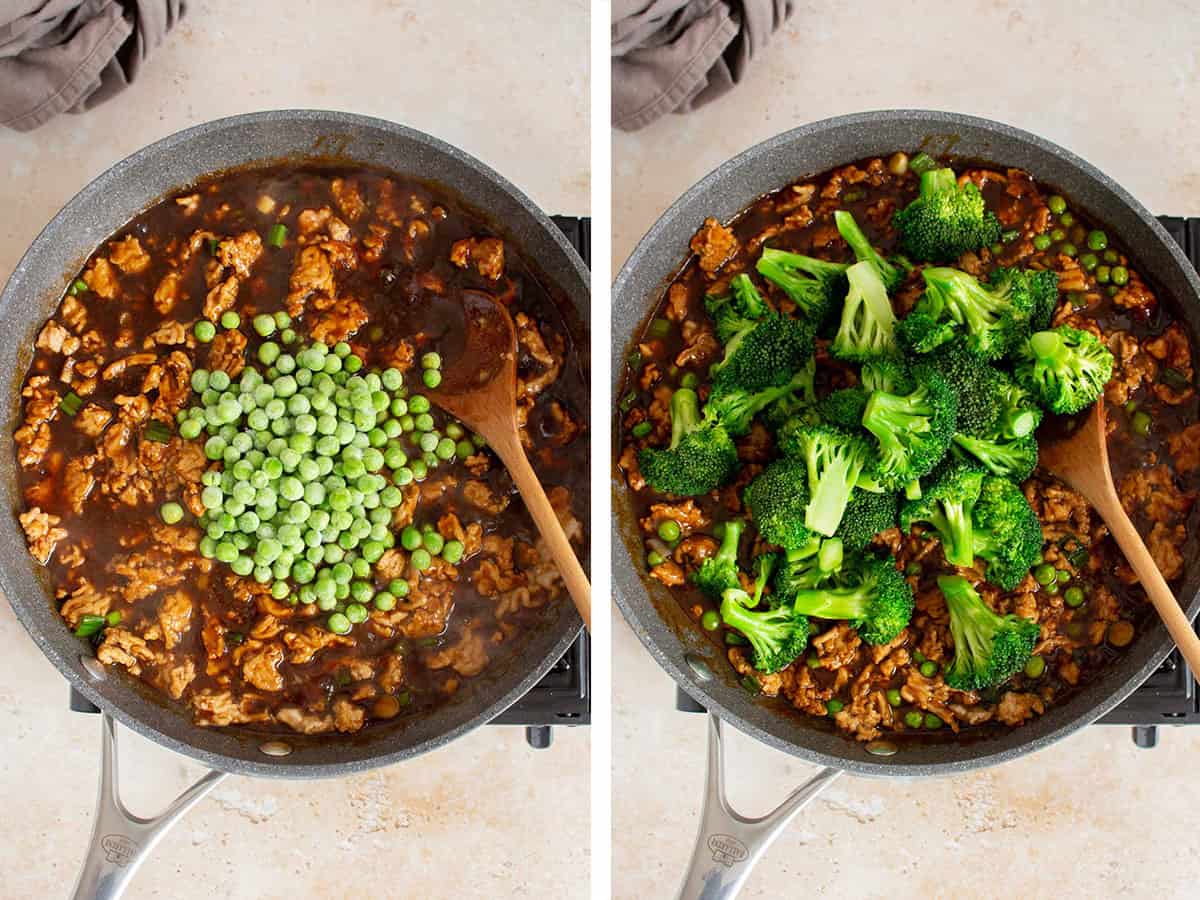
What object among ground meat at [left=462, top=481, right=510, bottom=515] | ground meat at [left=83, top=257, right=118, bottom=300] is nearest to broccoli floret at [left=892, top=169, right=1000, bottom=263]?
ground meat at [left=462, top=481, right=510, bottom=515]

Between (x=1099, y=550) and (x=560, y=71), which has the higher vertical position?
(x=560, y=71)

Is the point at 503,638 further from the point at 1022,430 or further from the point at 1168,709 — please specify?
the point at 1168,709

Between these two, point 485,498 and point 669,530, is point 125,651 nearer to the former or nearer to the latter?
point 485,498

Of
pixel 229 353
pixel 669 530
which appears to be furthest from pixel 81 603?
pixel 669 530

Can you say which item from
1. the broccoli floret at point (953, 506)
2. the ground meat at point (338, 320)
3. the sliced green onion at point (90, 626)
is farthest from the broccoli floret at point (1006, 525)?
the sliced green onion at point (90, 626)

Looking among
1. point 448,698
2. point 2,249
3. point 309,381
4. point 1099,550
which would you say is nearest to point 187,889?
point 448,698

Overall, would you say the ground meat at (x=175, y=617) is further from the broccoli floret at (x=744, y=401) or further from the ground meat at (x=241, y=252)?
the broccoli floret at (x=744, y=401)
